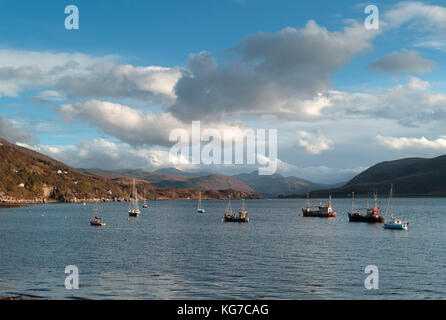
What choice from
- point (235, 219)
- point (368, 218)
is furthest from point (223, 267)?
point (368, 218)

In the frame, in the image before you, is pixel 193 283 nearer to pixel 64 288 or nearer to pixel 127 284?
pixel 127 284

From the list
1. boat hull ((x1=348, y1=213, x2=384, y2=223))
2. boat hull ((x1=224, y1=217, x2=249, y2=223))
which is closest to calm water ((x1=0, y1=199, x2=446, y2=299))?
boat hull ((x1=348, y1=213, x2=384, y2=223))

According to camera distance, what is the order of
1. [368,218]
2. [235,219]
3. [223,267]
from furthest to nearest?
[235,219]
[368,218]
[223,267]

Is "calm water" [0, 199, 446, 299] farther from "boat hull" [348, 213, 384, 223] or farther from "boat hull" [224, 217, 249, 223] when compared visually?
"boat hull" [224, 217, 249, 223]

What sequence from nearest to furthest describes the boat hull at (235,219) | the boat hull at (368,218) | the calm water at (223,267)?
1. the calm water at (223,267)
2. the boat hull at (368,218)
3. the boat hull at (235,219)

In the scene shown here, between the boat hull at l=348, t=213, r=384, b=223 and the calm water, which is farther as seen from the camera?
the boat hull at l=348, t=213, r=384, b=223

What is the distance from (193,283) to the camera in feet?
188

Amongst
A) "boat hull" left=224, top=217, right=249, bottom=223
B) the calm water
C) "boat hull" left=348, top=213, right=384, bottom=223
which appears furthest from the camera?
"boat hull" left=224, top=217, right=249, bottom=223

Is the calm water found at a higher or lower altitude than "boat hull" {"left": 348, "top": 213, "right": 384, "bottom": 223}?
higher

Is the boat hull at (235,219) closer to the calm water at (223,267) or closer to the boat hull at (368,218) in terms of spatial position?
the boat hull at (368,218)

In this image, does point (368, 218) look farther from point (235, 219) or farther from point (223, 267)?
point (223, 267)

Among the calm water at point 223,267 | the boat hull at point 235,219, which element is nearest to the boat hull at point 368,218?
the boat hull at point 235,219
